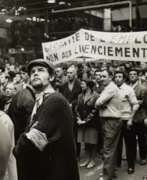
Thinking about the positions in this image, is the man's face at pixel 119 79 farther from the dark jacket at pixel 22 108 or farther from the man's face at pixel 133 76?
the dark jacket at pixel 22 108

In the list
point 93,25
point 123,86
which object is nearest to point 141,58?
point 123,86

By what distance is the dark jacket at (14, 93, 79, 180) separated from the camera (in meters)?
3.54

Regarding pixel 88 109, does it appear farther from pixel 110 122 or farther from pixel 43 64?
pixel 43 64

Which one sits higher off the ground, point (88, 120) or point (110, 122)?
point (110, 122)

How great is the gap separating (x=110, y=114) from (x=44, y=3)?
44.2 feet

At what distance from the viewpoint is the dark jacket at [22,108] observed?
242 inches

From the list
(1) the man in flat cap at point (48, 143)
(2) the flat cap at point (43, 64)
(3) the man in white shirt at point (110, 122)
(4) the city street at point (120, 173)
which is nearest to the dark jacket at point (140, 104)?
(4) the city street at point (120, 173)

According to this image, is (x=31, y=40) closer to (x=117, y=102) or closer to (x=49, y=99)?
(x=117, y=102)

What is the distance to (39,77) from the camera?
3.84 m

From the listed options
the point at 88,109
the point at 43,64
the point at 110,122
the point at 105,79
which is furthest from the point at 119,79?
the point at 43,64

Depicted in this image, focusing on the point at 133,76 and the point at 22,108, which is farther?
the point at 133,76

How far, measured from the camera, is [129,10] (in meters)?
17.0

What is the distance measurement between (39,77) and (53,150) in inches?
23.4

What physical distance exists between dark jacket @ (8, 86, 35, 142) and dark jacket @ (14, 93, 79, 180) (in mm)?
2484
